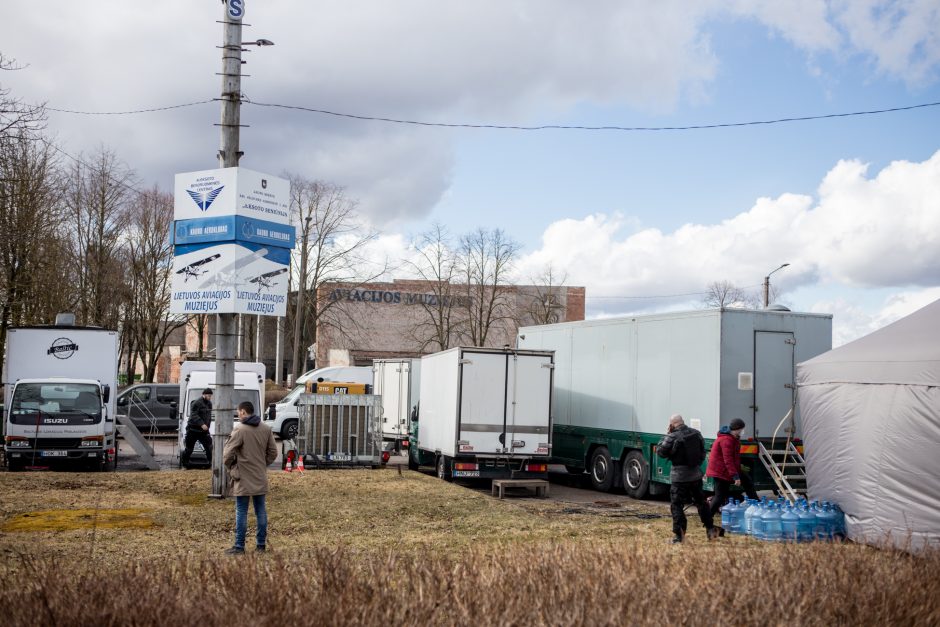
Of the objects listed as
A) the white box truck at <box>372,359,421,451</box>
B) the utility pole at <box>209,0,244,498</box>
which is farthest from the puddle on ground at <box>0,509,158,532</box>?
the white box truck at <box>372,359,421,451</box>

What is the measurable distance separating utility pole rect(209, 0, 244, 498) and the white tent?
944 cm

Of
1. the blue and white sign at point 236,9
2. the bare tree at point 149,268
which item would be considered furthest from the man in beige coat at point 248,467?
the bare tree at point 149,268

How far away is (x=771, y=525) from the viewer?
12828 mm

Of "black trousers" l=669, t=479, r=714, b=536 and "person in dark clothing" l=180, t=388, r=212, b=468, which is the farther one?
"person in dark clothing" l=180, t=388, r=212, b=468

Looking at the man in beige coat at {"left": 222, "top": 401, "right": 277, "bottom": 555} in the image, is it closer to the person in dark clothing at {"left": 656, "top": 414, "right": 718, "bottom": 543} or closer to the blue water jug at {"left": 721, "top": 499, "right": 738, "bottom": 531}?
the person in dark clothing at {"left": 656, "top": 414, "right": 718, "bottom": 543}

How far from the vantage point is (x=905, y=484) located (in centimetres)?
1191

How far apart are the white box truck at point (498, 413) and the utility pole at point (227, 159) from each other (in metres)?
4.72

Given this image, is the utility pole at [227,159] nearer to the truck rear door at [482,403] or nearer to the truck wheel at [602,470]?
the truck rear door at [482,403]

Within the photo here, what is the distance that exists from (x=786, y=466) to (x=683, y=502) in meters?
4.53

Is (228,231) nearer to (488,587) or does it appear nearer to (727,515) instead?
(727,515)

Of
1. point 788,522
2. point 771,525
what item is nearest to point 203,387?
point 771,525

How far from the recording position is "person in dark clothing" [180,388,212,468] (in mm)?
22172

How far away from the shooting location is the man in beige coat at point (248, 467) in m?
11.0

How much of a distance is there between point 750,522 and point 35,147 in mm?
27498
